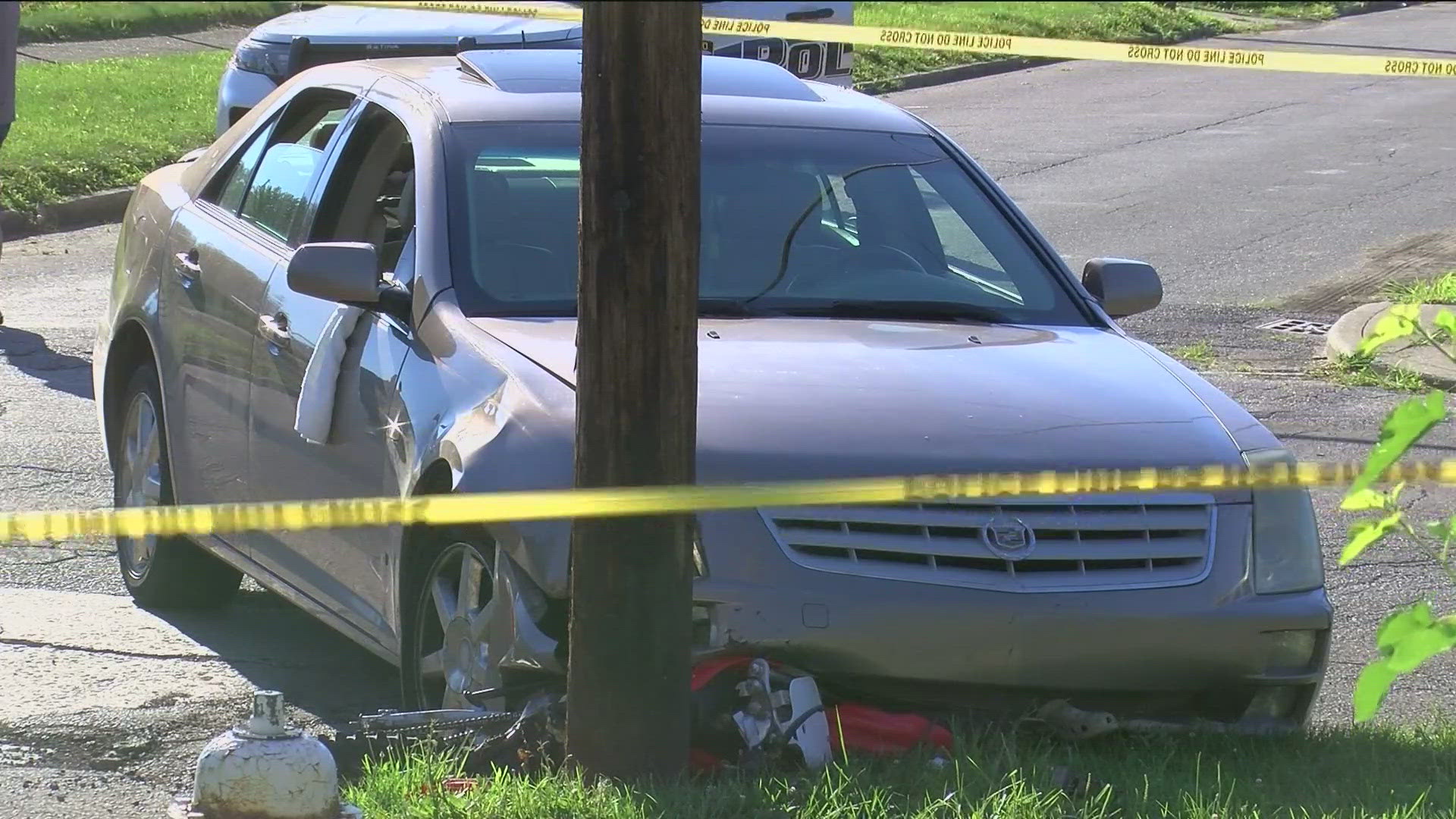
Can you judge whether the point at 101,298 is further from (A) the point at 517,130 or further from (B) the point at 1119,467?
(B) the point at 1119,467

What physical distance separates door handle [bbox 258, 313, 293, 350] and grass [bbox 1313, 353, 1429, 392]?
543 centimetres

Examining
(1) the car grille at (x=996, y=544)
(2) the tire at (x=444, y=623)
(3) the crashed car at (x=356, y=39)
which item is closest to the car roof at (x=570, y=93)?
(2) the tire at (x=444, y=623)

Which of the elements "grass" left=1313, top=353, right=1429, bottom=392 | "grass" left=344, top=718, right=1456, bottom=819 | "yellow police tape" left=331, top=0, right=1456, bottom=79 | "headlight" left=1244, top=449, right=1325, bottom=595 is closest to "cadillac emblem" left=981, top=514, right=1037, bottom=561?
"grass" left=344, top=718, right=1456, bottom=819

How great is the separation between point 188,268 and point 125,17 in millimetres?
14915

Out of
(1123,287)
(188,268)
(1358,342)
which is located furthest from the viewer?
(1358,342)

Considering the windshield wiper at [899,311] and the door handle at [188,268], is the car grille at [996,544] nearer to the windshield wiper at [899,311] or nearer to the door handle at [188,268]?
the windshield wiper at [899,311]

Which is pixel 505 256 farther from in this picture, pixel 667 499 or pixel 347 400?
pixel 667 499

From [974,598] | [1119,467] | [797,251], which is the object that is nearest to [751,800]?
[974,598]

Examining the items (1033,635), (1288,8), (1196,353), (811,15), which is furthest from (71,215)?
(1288,8)

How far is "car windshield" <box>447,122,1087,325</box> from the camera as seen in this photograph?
516cm

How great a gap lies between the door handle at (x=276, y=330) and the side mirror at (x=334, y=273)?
1.47ft

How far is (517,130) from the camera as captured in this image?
5.43 metres

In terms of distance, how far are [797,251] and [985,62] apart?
57.3 ft

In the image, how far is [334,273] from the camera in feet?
16.0
